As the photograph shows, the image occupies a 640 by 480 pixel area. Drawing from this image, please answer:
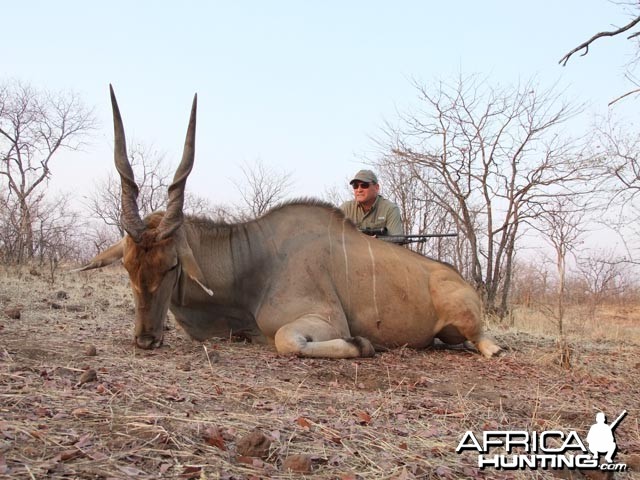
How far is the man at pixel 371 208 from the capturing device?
6652mm

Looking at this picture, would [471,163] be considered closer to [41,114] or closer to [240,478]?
[240,478]

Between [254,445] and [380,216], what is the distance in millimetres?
5130

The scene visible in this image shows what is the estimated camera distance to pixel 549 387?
3.78m

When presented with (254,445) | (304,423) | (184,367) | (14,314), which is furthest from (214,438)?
(14,314)

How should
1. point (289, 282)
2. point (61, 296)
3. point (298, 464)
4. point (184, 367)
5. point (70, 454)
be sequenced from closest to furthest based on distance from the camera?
point (70, 454), point (298, 464), point (184, 367), point (289, 282), point (61, 296)

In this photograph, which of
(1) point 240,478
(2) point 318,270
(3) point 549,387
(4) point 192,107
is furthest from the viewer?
(2) point 318,270

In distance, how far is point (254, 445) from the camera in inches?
73.1

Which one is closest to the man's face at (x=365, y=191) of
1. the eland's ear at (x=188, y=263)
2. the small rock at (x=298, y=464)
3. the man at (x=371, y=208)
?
the man at (x=371, y=208)

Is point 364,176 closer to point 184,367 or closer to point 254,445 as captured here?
point 184,367

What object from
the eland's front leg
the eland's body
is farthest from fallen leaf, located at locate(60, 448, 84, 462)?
the eland's front leg

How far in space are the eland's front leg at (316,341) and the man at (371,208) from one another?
7.38ft

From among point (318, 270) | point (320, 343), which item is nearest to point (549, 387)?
point (320, 343)

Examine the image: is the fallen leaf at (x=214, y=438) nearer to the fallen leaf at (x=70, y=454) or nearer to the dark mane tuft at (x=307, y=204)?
the fallen leaf at (x=70, y=454)

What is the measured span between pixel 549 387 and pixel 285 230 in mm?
2560
